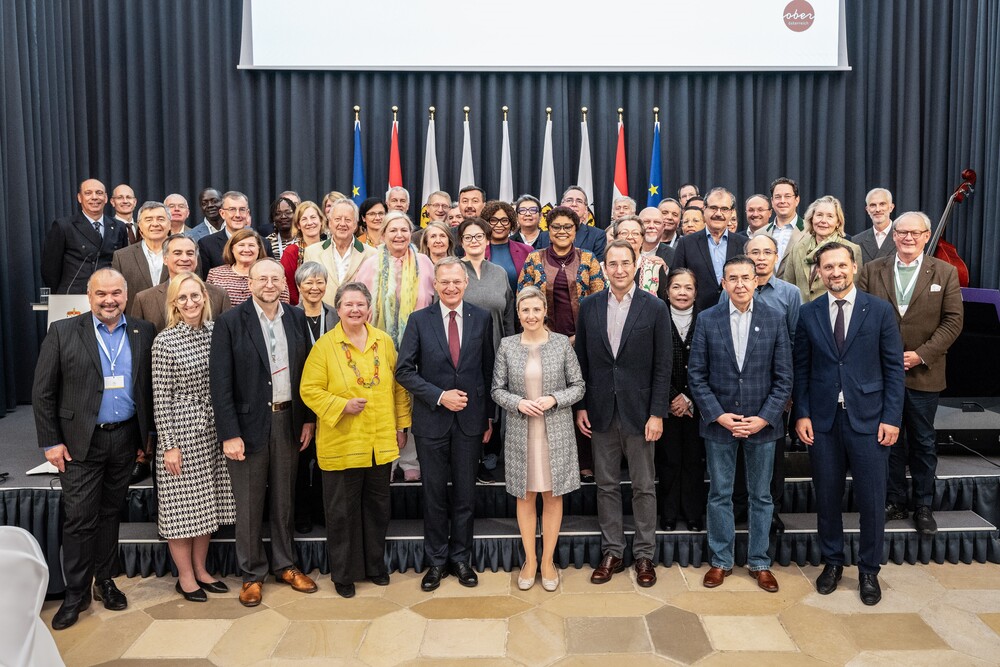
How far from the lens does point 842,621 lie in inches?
127

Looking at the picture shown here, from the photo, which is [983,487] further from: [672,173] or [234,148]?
[234,148]

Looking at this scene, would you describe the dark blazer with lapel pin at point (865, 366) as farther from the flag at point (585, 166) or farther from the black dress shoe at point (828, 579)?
the flag at point (585, 166)

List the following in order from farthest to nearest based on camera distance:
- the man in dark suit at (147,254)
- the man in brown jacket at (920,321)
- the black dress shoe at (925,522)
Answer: the man in dark suit at (147,254), the black dress shoe at (925,522), the man in brown jacket at (920,321)

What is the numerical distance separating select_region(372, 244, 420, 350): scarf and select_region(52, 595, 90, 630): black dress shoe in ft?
5.89

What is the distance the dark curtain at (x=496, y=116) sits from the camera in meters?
7.26

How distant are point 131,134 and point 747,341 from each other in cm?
632

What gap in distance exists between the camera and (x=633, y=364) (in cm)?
349

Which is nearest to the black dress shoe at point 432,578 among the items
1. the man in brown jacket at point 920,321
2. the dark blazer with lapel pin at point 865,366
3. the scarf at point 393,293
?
the scarf at point 393,293

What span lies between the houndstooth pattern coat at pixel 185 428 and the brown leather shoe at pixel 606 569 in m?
1.76

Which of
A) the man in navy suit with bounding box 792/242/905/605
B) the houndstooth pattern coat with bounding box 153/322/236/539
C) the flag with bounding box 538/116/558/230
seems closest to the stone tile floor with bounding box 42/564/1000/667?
the man in navy suit with bounding box 792/242/905/605

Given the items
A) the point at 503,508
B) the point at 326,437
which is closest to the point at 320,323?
the point at 326,437

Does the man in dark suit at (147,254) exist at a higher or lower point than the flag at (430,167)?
lower

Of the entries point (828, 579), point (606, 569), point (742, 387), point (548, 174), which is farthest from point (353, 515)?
point (548, 174)

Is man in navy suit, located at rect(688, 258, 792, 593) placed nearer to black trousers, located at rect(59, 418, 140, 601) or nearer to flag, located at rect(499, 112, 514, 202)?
black trousers, located at rect(59, 418, 140, 601)
